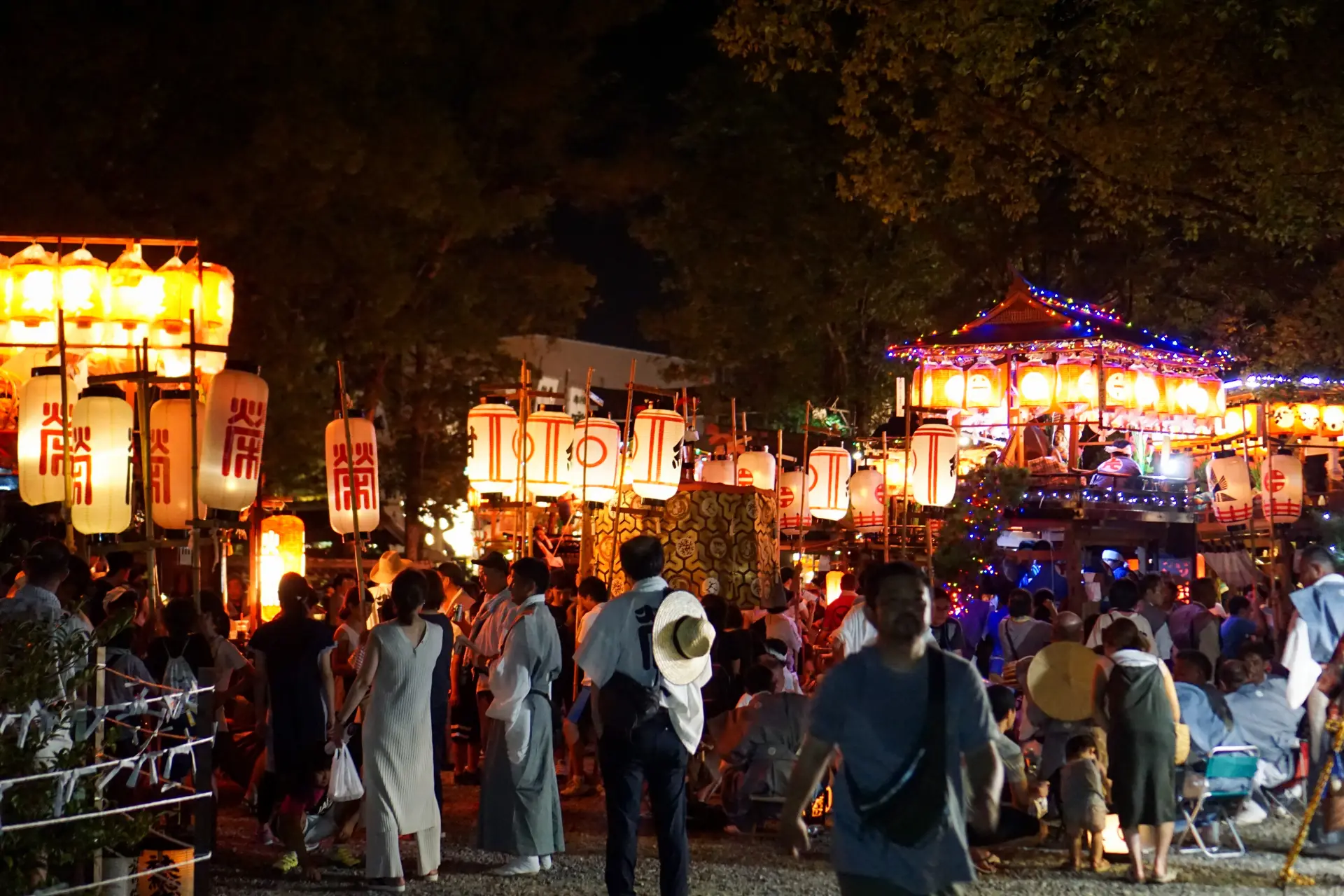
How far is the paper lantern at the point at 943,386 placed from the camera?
2488 cm

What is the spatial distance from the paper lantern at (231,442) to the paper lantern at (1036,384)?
15.5 metres

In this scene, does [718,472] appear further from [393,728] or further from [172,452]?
[393,728]

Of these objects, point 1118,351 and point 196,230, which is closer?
point 196,230

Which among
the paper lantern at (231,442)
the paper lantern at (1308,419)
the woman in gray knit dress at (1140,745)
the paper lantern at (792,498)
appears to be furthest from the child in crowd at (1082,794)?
the paper lantern at (1308,419)

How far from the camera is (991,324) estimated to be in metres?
24.7

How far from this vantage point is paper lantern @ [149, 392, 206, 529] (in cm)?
1190

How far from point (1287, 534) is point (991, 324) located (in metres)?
8.22

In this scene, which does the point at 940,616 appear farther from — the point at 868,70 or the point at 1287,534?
the point at 1287,534

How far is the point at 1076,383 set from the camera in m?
23.9

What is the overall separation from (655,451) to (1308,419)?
12.4m

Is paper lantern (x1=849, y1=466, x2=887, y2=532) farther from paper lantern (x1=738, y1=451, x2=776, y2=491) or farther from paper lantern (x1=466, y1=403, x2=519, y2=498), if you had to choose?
paper lantern (x1=466, y1=403, x2=519, y2=498)

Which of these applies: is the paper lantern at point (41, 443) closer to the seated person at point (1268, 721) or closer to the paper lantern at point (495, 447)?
the paper lantern at point (495, 447)

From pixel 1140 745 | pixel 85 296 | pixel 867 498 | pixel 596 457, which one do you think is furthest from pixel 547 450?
pixel 1140 745

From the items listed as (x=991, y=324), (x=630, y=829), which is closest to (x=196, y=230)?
(x=991, y=324)
